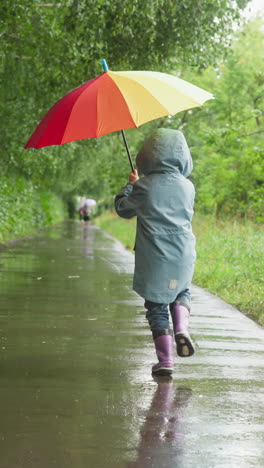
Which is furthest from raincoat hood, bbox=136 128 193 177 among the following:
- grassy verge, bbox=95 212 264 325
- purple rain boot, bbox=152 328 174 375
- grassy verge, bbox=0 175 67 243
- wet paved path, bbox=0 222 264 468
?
grassy verge, bbox=0 175 67 243

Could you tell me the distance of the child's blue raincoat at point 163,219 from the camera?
5883 millimetres

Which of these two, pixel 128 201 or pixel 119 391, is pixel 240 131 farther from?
pixel 119 391

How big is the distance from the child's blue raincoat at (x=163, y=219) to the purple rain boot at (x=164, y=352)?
0.86 feet

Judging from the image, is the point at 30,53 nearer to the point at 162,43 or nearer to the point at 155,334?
the point at 162,43

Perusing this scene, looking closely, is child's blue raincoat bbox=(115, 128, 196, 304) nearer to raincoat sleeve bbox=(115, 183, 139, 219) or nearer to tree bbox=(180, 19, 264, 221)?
raincoat sleeve bbox=(115, 183, 139, 219)

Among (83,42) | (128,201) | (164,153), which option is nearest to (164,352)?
(128,201)

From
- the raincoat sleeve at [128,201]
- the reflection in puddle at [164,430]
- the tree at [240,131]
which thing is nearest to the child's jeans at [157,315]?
the reflection in puddle at [164,430]

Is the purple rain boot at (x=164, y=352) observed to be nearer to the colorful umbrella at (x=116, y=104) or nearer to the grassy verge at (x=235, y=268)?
the colorful umbrella at (x=116, y=104)

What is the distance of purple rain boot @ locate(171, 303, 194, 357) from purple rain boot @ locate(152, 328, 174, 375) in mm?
88

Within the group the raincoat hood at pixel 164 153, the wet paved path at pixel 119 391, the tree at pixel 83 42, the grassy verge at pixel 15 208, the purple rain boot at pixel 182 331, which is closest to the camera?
the wet paved path at pixel 119 391

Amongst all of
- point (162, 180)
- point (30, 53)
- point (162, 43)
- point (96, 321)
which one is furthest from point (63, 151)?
point (162, 180)

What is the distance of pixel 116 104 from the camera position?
6363 millimetres

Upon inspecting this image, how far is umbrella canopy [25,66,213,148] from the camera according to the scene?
250 inches

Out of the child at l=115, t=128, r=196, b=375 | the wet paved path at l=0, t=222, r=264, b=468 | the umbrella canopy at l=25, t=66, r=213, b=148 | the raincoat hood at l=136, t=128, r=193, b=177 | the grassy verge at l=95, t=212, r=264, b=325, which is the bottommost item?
the grassy verge at l=95, t=212, r=264, b=325
